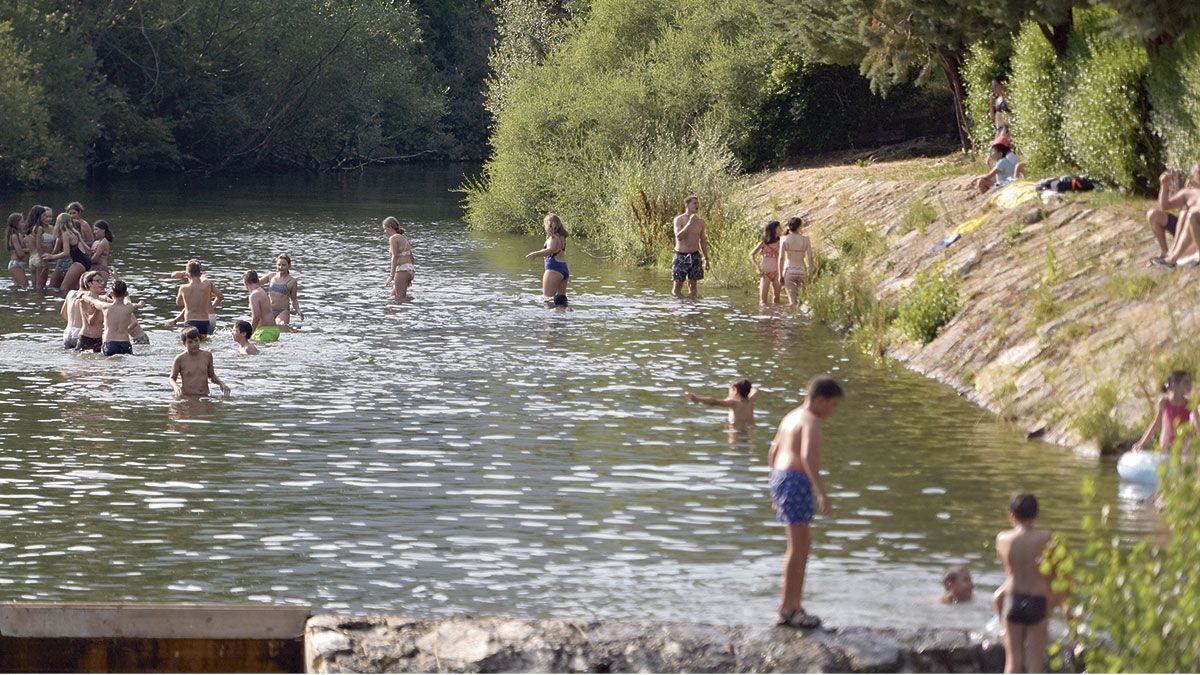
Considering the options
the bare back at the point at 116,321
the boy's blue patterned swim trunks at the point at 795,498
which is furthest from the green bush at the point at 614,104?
the boy's blue patterned swim trunks at the point at 795,498

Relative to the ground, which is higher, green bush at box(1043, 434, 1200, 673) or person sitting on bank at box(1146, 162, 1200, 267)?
person sitting on bank at box(1146, 162, 1200, 267)

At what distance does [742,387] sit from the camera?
19.8m

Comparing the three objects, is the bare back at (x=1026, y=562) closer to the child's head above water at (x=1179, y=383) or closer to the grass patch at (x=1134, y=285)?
the child's head above water at (x=1179, y=383)

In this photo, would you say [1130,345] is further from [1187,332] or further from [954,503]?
[954,503]

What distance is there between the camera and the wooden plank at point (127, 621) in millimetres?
11531

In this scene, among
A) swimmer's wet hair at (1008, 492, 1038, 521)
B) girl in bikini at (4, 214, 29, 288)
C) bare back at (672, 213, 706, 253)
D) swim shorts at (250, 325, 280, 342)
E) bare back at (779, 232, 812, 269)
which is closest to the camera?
swimmer's wet hair at (1008, 492, 1038, 521)

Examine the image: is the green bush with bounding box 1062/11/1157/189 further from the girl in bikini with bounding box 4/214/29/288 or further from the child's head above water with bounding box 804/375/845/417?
the girl in bikini with bounding box 4/214/29/288

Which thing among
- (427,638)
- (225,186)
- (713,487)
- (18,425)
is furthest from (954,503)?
(225,186)

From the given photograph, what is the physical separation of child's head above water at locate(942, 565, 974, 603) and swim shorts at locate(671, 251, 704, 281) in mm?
19526

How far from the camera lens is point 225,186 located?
70000mm

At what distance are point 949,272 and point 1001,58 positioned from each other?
11.4 meters

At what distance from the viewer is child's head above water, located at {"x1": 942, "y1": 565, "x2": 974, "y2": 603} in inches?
503

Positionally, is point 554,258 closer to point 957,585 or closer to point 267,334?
point 267,334

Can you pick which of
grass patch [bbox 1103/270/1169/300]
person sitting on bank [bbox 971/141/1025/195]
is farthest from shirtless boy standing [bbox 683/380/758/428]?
person sitting on bank [bbox 971/141/1025/195]
